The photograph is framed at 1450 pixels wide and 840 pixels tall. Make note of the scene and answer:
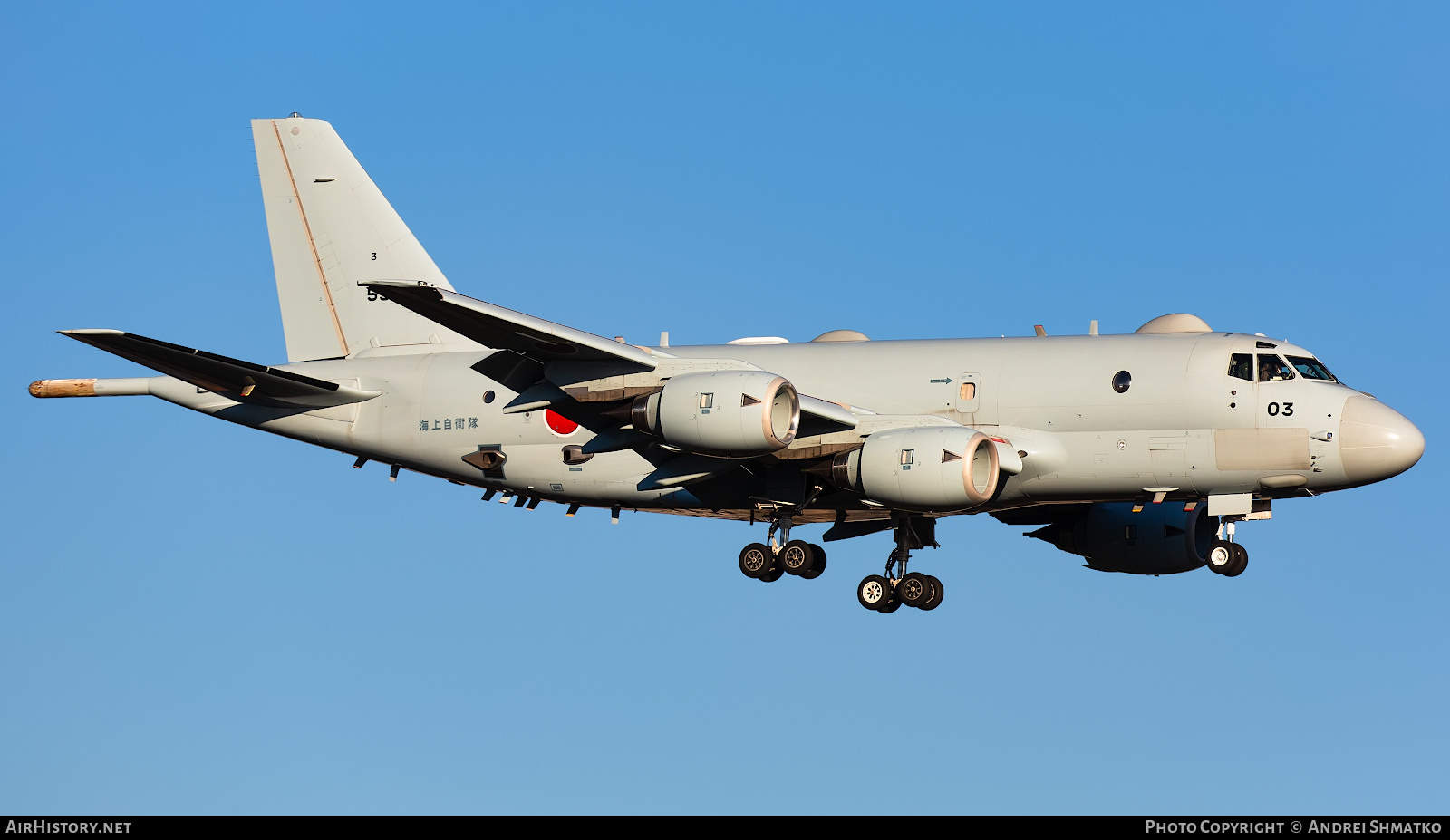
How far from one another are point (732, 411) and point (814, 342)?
695cm

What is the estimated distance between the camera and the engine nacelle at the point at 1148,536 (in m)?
44.7

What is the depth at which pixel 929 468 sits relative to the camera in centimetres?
3638

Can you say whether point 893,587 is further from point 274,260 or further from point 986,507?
point 274,260

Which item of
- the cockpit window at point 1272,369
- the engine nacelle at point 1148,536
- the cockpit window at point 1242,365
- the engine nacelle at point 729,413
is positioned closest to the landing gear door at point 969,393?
the engine nacelle at point 729,413

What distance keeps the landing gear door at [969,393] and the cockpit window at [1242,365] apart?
5220 millimetres

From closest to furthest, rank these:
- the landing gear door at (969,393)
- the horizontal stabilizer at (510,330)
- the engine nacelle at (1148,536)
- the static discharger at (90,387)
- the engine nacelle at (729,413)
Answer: the horizontal stabilizer at (510,330), the engine nacelle at (729,413), the landing gear door at (969,393), the static discharger at (90,387), the engine nacelle at (1148,536)

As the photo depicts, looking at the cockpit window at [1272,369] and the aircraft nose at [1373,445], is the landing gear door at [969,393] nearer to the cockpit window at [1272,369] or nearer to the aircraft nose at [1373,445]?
the cockpit window at [1272,369]

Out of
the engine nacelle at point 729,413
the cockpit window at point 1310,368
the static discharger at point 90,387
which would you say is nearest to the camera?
the engine nacelle at point 729,413

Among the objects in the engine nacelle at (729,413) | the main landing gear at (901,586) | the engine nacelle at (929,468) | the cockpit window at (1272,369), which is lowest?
the main landing gear at (901,586)

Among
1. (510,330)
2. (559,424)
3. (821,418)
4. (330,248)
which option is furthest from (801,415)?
(330,248)

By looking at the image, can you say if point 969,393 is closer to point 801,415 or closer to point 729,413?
point 801,415

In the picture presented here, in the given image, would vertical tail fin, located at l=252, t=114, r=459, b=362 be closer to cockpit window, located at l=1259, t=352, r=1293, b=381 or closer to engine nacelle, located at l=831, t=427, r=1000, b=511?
engine nacelle, located at l=831, t=427, r=1000, b=511

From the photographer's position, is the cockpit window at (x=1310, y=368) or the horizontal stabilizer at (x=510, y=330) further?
the cockpit window at (x=1310, y=368)
